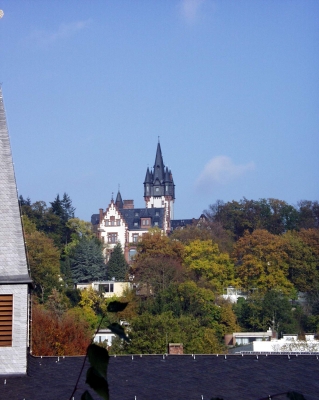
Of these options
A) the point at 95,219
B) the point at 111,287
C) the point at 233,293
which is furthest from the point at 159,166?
the point at 233,293

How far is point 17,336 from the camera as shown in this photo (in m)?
15.9

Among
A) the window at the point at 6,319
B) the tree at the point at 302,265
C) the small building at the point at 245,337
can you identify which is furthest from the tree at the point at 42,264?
the window at the point at 6,319

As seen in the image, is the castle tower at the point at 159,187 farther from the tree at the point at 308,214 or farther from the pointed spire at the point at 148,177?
the tree at the point at 308,214

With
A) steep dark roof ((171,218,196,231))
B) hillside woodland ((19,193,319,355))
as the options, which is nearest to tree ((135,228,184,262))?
hillside woodland ((19,193,319,355))

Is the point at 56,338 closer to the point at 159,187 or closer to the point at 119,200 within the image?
the point at 119,200

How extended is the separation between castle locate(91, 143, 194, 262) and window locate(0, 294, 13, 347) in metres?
98.7

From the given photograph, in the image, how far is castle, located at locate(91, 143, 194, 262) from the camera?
12556 cm

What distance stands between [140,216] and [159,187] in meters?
23.9

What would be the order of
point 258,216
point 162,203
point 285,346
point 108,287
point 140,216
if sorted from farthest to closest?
point 162,203 → point 140,216 → point 258,216 → point 108,287 → point 285,346

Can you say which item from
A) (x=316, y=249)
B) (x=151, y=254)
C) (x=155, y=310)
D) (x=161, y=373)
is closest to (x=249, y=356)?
(x=161, y=373)

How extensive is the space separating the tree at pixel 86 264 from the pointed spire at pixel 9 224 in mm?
82581

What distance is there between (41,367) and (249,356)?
3.93 meters

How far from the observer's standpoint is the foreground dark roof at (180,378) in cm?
1498

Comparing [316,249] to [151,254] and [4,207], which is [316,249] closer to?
[151,254]
